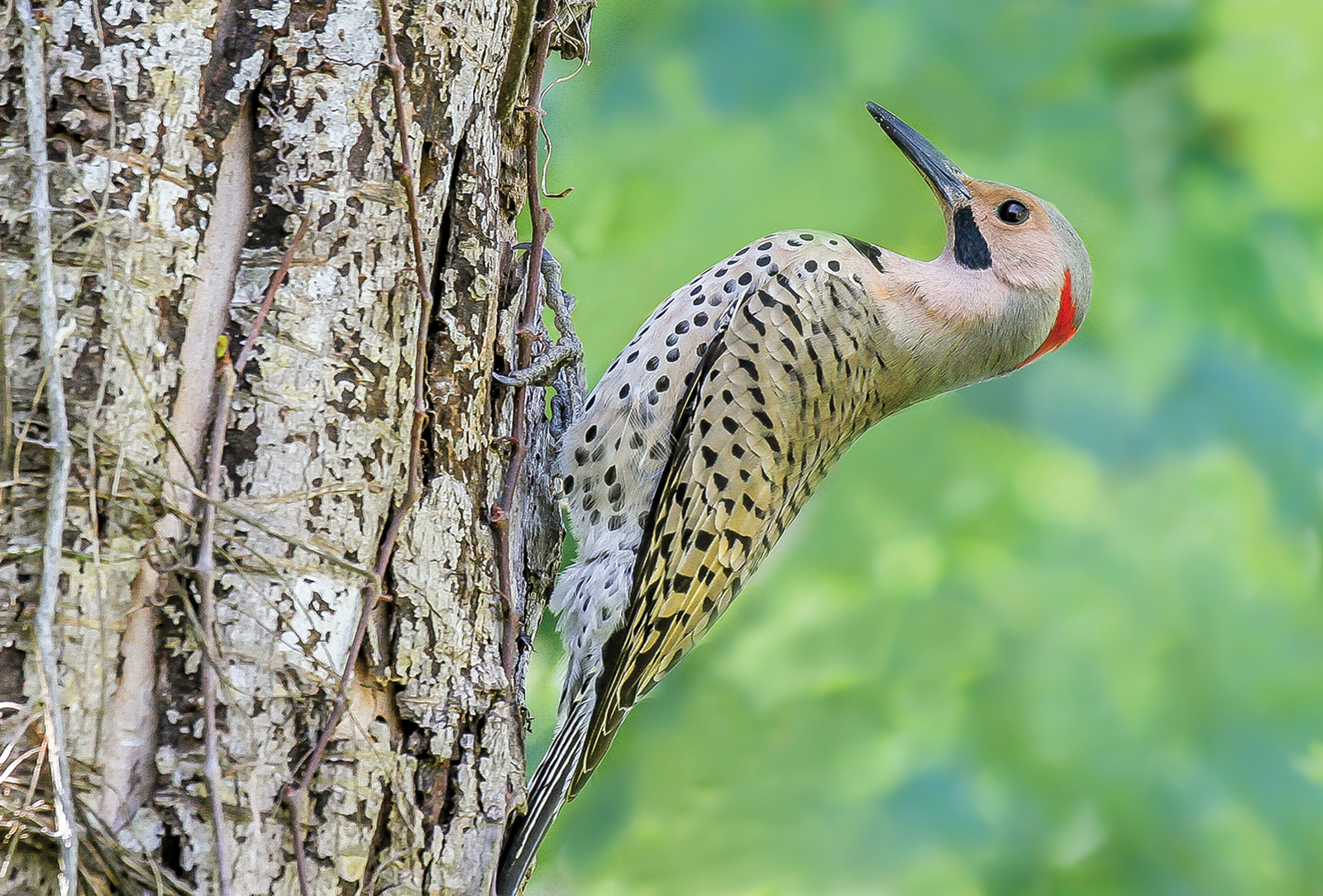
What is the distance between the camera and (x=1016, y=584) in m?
3.15

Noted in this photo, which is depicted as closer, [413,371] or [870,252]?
[413,371]

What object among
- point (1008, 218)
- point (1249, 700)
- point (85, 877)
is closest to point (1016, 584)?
point (1249, 700)

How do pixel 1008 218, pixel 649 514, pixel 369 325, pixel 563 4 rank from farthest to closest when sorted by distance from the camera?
1. pixel 1008 218
2. pixel 649 514
3. pixel 563 4
4. pixel 369 325

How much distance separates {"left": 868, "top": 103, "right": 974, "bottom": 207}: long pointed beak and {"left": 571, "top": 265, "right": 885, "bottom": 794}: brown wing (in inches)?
19.2

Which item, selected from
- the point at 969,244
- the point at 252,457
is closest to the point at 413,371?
the point at 252,457

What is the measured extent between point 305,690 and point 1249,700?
2.57 m

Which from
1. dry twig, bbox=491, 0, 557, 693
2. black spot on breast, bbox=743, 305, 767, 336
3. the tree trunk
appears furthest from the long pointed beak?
the tree trunk

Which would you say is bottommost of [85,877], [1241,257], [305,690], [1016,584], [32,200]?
[85,877]

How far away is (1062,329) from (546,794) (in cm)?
165

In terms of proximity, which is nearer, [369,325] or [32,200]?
[32,200]

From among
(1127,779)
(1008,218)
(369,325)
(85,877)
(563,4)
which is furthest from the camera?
(1127,779)

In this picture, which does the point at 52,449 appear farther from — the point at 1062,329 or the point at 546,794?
the point at 1062,329

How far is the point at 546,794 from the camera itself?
6.56 ft

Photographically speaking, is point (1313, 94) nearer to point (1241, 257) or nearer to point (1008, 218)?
point (1241, 257)
